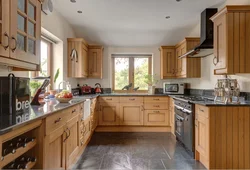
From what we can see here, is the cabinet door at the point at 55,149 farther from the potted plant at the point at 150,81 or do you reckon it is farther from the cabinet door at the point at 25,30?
the potted plant at the point at 150,81

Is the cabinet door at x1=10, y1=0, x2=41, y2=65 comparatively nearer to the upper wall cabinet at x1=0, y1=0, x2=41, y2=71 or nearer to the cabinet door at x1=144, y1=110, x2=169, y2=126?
the upper wall cabinet at x1=0, y1=0, x2=41, y2=71

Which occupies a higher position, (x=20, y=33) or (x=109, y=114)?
(x=20, y=33)

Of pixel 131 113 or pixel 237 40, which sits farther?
pixel 131 113

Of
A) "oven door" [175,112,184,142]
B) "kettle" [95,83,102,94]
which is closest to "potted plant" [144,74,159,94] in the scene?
"kettle" [95,83,102,94]

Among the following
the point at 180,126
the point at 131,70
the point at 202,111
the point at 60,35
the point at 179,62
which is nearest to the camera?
the point at 202,111

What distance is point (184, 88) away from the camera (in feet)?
14.9

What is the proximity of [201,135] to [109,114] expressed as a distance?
2253 millimetres

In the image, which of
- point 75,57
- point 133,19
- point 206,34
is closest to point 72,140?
point 75,57

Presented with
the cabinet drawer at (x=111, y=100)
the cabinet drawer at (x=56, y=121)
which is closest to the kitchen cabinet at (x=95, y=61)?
the cabinet drawer at (x=111, y=100)

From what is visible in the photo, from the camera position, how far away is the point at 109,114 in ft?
13.9

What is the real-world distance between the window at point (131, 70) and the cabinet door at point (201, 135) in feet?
8.21

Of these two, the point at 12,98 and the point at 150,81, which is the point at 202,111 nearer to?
the point at 12,98

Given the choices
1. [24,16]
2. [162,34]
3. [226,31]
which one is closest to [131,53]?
[162,34]

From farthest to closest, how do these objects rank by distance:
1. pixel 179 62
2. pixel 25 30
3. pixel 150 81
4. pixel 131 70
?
pixel 131 70 < pixel 150 81 < pixel 179 62 < pixel 25 30
